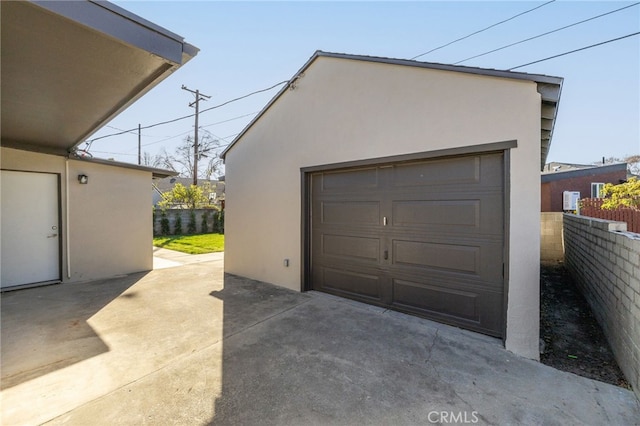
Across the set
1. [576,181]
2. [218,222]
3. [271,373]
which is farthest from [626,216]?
[218,222]

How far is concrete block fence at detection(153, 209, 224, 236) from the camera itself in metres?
13.0

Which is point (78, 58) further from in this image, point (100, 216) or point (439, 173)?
point (100, 216)

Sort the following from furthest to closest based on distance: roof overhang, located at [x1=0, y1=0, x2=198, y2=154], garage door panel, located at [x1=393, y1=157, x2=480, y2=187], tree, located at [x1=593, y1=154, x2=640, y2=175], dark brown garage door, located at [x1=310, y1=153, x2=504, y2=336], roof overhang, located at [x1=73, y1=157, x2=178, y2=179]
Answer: tree, located at [x1=593, y1=154, x2=640, y2=175] → roof overhang, located at [x1=73, y1=157, x2=178, y2=179] → garage door panel, located at [x1=393, y1=157, x2=480, y2=187] → dark brown garage door, located at [x1=310, y1=153, x2=504, y2=336] → roof overhang, located at [x1=0, y1=0, x2=198, y2=154]

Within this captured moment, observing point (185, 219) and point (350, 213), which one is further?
point (185, 219)

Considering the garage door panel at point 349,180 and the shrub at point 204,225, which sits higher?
the garage door panel at point 349,180

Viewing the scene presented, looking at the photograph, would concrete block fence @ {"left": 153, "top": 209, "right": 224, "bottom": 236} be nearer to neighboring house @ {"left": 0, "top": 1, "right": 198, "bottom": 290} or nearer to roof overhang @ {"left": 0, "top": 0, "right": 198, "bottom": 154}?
neighboring house @ {"left": 0, "top": 1, "right": 198, "bottom": 290}

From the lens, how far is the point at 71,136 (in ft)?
15.7

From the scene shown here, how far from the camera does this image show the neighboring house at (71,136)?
6.62 feet

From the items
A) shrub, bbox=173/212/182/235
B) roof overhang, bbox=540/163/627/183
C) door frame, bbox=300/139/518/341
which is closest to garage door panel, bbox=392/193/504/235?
door frame, bbox=300/139/518/341

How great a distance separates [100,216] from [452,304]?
23.3 ft

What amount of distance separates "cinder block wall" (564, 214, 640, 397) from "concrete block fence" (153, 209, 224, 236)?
14.0m

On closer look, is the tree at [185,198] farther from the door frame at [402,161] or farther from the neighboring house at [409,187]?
the door frame at [402,161]

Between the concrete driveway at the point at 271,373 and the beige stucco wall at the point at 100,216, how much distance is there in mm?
1868

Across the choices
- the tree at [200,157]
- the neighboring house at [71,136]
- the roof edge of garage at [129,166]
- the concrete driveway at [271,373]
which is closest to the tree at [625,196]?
the concrete driveway at [271,373]
